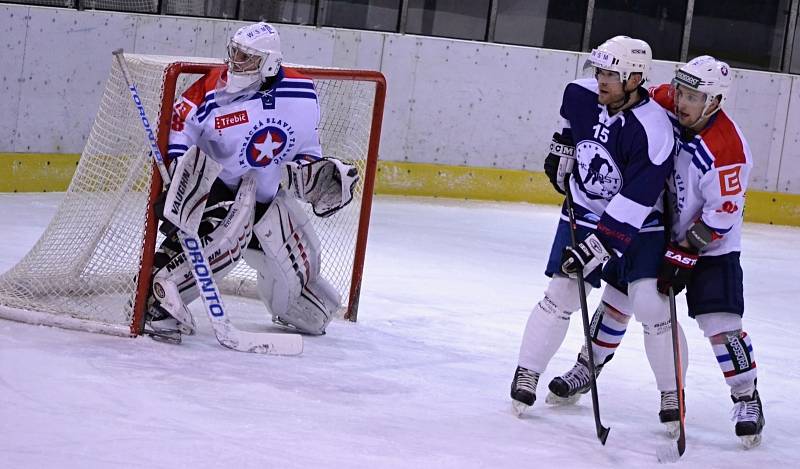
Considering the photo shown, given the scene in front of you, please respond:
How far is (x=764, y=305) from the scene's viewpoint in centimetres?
554

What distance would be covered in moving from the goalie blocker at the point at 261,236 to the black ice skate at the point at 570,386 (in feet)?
2.89

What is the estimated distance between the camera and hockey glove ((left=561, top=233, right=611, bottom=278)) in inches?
123

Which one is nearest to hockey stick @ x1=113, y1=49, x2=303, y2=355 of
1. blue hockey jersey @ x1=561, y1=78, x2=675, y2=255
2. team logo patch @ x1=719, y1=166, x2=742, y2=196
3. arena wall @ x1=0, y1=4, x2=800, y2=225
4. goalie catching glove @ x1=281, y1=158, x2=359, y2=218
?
goalie catching glove @ x1=281, y1=158, x2=359, y2=218

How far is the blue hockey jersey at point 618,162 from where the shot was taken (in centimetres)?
309

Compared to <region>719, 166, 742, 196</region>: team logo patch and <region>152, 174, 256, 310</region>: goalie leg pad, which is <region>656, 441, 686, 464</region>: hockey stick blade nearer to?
<region>719, 166, 742, 196</region>: team logo patch

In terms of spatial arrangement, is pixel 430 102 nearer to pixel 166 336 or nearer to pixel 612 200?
pixel 166 336

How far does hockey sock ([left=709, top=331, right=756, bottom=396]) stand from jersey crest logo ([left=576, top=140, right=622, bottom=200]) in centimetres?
48

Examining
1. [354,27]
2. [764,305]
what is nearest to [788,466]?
[764,305]

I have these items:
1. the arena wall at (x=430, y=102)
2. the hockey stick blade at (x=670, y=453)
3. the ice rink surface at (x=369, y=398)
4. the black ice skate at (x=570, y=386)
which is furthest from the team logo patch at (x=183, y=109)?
the arena wall at (x=430, y=102)

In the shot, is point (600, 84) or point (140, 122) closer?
point (600, 84)

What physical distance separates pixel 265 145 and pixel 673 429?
1.46 meters

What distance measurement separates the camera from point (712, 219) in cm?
312

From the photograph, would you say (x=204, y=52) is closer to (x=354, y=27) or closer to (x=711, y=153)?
(x=354, y=27)

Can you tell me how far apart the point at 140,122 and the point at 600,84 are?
4.80 feet
